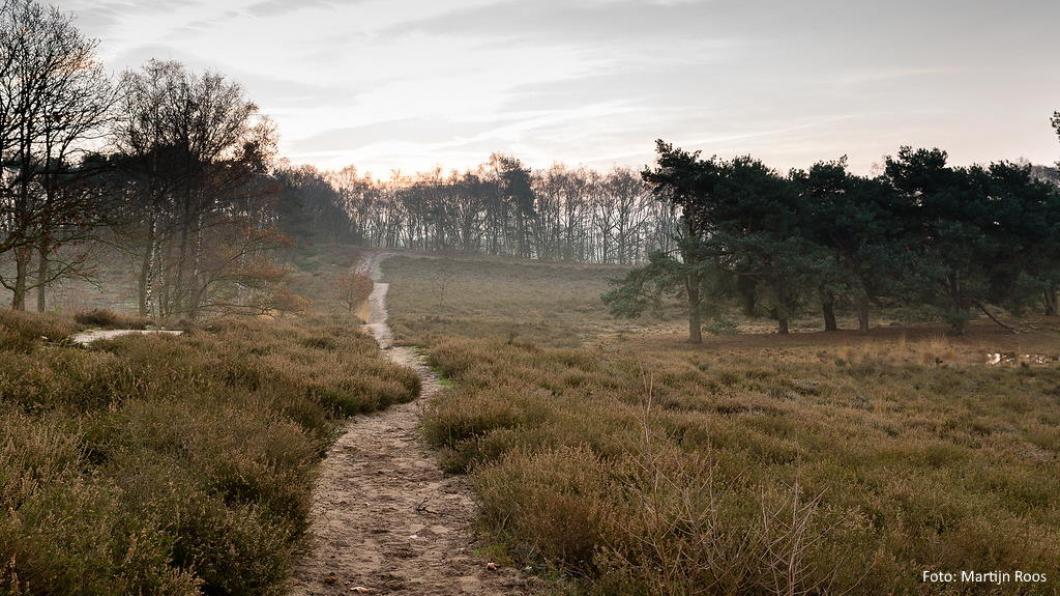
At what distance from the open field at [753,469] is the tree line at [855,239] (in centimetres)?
835

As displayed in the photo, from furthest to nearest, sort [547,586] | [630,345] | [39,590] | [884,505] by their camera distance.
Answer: [630,345] < [884,505] < [547,586] < [39,590]

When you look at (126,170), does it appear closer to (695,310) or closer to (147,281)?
(147,281)

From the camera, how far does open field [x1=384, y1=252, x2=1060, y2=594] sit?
3.52m

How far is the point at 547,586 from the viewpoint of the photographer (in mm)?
3846

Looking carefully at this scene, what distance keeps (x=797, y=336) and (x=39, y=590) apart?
31.8 m

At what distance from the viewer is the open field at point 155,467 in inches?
118

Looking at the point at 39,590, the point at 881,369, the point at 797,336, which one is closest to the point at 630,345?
the point at 797,336

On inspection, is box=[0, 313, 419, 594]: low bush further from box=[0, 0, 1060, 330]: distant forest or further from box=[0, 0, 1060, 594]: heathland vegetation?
box=[0, 0, 1060, 330]: distant forest

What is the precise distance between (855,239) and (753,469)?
27.4 meters

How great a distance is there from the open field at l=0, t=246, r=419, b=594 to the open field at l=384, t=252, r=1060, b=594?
1.74m

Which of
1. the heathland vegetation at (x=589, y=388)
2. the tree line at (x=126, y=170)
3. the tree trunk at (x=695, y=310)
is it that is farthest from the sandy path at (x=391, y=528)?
the tree trunk at (x=695, y=310)

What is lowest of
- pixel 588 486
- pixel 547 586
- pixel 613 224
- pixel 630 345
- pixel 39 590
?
pixel 630 345

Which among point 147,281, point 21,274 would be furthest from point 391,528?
point 147,281

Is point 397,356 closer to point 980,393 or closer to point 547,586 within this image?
point 547,586
